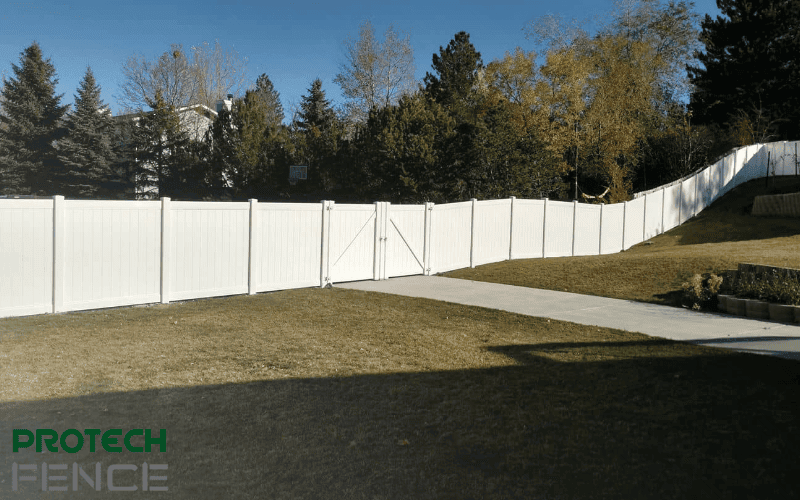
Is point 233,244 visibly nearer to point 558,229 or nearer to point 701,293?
point 701,293

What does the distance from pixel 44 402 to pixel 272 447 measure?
231 centimetres

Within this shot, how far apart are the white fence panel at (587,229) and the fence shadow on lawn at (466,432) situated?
13.9m

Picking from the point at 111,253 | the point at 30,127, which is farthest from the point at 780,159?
the point at 30,127

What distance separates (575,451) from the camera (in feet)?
15.7

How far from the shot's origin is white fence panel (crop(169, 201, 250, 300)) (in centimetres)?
1145

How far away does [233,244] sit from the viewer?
12.2 meters

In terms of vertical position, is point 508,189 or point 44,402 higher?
point 508,189

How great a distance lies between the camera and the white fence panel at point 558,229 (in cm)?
2008

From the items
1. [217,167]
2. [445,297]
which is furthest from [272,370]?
[217,167]

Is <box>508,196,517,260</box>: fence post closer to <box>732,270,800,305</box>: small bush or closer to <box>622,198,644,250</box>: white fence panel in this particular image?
<box>622,198,644,250</box>: white fence panel

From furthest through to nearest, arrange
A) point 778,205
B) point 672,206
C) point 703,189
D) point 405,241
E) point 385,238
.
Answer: point 703,189
point 672,206
point 778,205
point 405,241
point 385,238

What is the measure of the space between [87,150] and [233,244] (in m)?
41.3

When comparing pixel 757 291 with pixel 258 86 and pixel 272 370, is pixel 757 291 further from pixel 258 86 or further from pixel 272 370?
pixel 258 86

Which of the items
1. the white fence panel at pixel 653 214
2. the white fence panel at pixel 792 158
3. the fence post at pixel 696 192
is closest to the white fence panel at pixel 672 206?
the white fence panel at pixel 653 214
